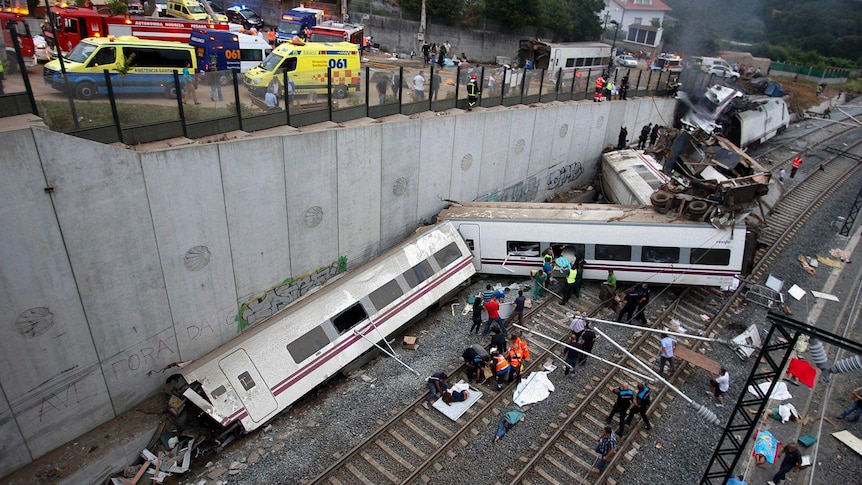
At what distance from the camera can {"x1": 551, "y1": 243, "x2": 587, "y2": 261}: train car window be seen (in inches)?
728

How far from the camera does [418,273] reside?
16828 millimetres

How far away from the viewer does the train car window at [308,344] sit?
530 inches

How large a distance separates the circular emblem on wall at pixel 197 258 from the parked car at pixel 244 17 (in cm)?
3290

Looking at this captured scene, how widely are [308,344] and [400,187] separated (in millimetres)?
7079

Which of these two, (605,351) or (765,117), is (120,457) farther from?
(765,117)

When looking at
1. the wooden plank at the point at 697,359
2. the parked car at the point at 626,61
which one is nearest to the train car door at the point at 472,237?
the wooden plank at the point at 697,359

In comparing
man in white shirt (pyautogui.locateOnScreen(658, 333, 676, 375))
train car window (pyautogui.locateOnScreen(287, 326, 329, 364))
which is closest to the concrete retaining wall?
train car window (pyautogui.locateOnScreen(287, 326, 329, 364))

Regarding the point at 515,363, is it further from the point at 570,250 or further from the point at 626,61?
the point at 626,61

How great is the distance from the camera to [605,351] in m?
15.8

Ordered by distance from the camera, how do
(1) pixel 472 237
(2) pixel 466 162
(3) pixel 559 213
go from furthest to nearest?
(2) pixel 466 162
(3) pixel 559 213
(1) pixel 472 237

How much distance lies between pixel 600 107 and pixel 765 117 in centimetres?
1646

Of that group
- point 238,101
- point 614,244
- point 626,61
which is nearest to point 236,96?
point 238,101

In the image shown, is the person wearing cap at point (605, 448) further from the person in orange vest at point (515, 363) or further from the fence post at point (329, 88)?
the fence post at point (329, 88)

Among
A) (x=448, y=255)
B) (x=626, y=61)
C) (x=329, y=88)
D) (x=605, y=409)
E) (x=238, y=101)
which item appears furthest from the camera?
(x=626, y=61)
